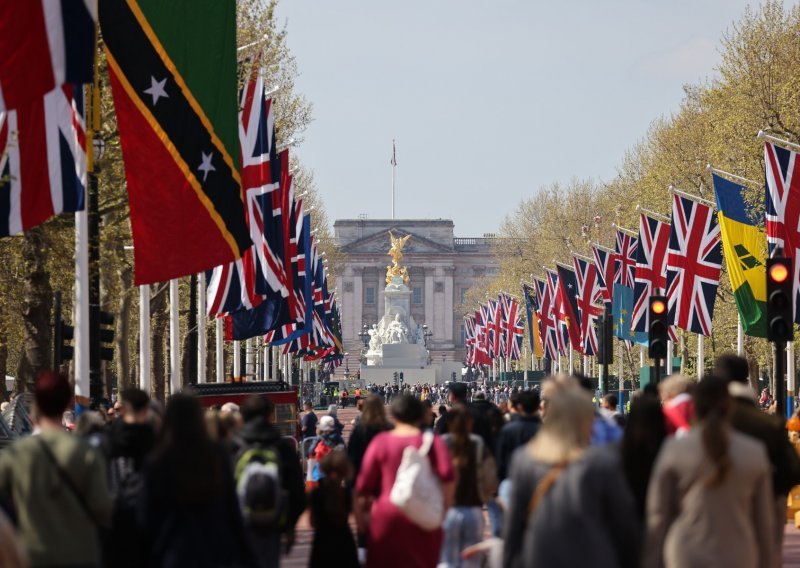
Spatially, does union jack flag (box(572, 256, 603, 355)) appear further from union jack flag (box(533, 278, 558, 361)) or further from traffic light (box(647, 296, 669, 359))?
traffic light (box(647, 296, 669, 359))

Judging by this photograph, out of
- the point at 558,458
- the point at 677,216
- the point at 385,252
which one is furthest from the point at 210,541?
the point at 385,252

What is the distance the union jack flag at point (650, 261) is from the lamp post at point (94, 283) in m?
17.7

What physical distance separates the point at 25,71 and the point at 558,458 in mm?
7326

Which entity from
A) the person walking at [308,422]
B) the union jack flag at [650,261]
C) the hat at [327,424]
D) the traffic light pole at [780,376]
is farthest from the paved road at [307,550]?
the union jack flag at [650,261]

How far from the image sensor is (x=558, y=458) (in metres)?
7.96

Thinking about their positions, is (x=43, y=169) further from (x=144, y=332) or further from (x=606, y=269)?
(x=606, y=269)

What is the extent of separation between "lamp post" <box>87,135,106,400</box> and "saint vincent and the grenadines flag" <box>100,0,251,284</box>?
1.74 meters

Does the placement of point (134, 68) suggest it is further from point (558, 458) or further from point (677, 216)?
point (677, 216)

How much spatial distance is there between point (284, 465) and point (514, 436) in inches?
133

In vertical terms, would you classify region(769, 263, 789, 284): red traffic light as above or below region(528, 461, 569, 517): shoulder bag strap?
above

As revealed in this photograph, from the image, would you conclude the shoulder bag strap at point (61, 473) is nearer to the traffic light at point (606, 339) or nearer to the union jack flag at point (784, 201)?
the union jack flag at point (784, 201)

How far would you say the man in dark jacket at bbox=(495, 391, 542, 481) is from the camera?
13812mm

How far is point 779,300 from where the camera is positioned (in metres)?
18.3

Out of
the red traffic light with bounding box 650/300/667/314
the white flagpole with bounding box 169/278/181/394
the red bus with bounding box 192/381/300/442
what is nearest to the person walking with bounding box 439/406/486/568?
the red traffic light with bounding box 650/300/667/314
